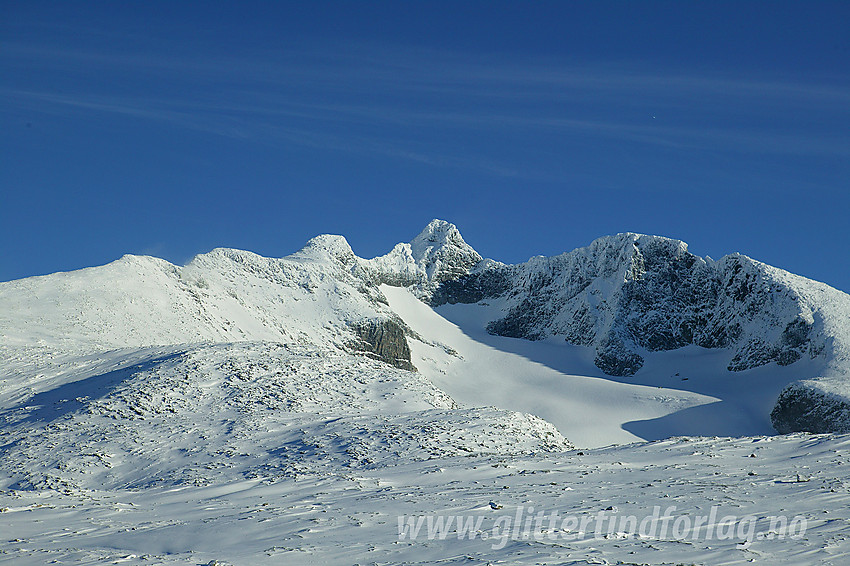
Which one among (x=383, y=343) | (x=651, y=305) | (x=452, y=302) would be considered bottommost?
(x=383, y=343)

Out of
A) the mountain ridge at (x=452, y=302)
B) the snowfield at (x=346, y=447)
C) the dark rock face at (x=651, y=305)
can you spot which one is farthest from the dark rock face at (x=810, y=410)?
the dark rock face at (x=651, y=305)

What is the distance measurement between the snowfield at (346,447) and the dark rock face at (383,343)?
36 cm

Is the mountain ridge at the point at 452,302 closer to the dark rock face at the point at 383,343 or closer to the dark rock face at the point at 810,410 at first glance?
the dark rock face at the point at 383,343

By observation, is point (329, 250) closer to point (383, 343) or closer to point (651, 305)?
point (383, 343)

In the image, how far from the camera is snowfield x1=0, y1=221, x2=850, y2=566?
10.7 m

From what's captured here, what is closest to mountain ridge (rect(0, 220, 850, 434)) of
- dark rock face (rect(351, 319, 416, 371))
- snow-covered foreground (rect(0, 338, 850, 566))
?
dark rock face (rect(351, 319, 416, 371))

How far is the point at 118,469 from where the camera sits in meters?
22.6

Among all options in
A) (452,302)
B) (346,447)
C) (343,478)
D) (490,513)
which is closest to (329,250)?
(452,302)

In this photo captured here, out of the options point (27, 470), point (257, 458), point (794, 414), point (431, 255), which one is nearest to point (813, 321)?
point (794, 414)

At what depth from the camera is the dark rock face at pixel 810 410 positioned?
5972 cm

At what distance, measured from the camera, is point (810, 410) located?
62531 millimetres

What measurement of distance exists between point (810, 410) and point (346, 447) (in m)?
57.2

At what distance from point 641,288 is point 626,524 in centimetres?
9170

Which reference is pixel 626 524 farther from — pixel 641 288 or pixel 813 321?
pixel 641 288
